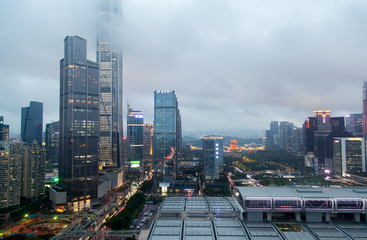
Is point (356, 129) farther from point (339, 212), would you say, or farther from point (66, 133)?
point (66, 133)

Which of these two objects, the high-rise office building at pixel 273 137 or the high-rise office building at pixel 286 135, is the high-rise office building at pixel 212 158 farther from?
the high-rise office building at pixel 273 137

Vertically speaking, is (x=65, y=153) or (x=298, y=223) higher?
(x=65, y=153)

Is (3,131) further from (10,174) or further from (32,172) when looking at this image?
(10,174)

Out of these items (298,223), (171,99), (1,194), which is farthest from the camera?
(171,99)

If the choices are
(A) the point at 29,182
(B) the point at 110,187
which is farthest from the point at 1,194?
(B) the point at 110,187

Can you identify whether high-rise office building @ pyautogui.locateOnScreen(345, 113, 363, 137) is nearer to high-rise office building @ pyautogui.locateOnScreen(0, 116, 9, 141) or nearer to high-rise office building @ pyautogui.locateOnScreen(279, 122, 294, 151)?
high-rise office building @ pyautogui.locateOnScreen(279, 122, 294, 151)

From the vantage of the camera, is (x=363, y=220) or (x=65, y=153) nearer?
(x=363, y=220)
